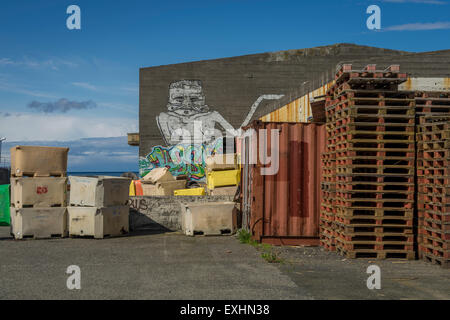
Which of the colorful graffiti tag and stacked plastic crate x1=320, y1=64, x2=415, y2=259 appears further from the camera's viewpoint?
the colorful graffiti tag

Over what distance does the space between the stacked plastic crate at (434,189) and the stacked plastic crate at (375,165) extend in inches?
8.9

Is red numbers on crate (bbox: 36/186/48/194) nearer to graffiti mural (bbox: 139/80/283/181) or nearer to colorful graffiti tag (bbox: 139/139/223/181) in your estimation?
colorful graffiti tag (bbox: 139/139/223/181)

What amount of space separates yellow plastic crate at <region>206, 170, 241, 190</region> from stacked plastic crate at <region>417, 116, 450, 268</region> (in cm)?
673

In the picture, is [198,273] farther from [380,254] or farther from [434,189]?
[434,189]

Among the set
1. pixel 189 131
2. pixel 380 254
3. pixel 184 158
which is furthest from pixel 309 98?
pixel 184 158

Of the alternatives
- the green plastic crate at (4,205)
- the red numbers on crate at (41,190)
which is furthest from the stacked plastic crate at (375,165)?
the green plastic crate at (4,205)

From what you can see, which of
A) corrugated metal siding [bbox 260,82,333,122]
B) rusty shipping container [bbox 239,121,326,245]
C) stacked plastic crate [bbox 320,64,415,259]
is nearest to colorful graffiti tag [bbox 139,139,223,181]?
corrugated metal siding [bbox 260,82,333,122]

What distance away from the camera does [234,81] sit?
30375 mm

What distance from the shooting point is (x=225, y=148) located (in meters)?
29.5

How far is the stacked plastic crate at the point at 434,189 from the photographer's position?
326 inches

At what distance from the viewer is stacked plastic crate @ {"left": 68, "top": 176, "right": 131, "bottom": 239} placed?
458 inches

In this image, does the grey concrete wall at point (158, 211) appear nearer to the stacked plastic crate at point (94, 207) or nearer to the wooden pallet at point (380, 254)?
the stacked plastic crate at point (94, 207)

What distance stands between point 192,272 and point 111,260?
2101 mm

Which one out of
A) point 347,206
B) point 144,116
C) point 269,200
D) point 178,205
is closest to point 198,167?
point 144,116
